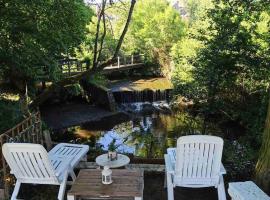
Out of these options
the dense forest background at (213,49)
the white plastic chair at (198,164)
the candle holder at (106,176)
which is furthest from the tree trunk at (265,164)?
the candle holder at (106,176)

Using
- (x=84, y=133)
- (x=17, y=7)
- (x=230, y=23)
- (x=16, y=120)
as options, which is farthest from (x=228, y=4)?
(x=84, y=133)

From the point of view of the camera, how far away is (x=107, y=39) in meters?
19.6

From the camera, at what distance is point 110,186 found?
3963 mm

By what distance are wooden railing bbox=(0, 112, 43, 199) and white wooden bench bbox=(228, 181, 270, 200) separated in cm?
297

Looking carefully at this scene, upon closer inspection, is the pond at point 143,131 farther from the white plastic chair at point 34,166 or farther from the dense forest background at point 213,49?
the white plastic chair at point 34,166

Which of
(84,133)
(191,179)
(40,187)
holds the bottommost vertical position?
(84,133)

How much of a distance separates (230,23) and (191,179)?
4800 mm

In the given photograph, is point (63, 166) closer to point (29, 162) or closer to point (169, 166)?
point (29, 162)

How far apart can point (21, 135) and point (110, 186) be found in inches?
76.0

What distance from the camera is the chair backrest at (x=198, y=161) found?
4.16 m

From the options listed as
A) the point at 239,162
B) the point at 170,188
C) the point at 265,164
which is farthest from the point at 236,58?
the point at 170,188

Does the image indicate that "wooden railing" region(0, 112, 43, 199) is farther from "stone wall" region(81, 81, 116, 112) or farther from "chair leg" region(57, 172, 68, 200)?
"stone wall" region(81, 81, 116, 112)

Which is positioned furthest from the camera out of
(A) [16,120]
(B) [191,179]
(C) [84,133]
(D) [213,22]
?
(C) [84,133]

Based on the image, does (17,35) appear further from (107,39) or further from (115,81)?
(115,81)
